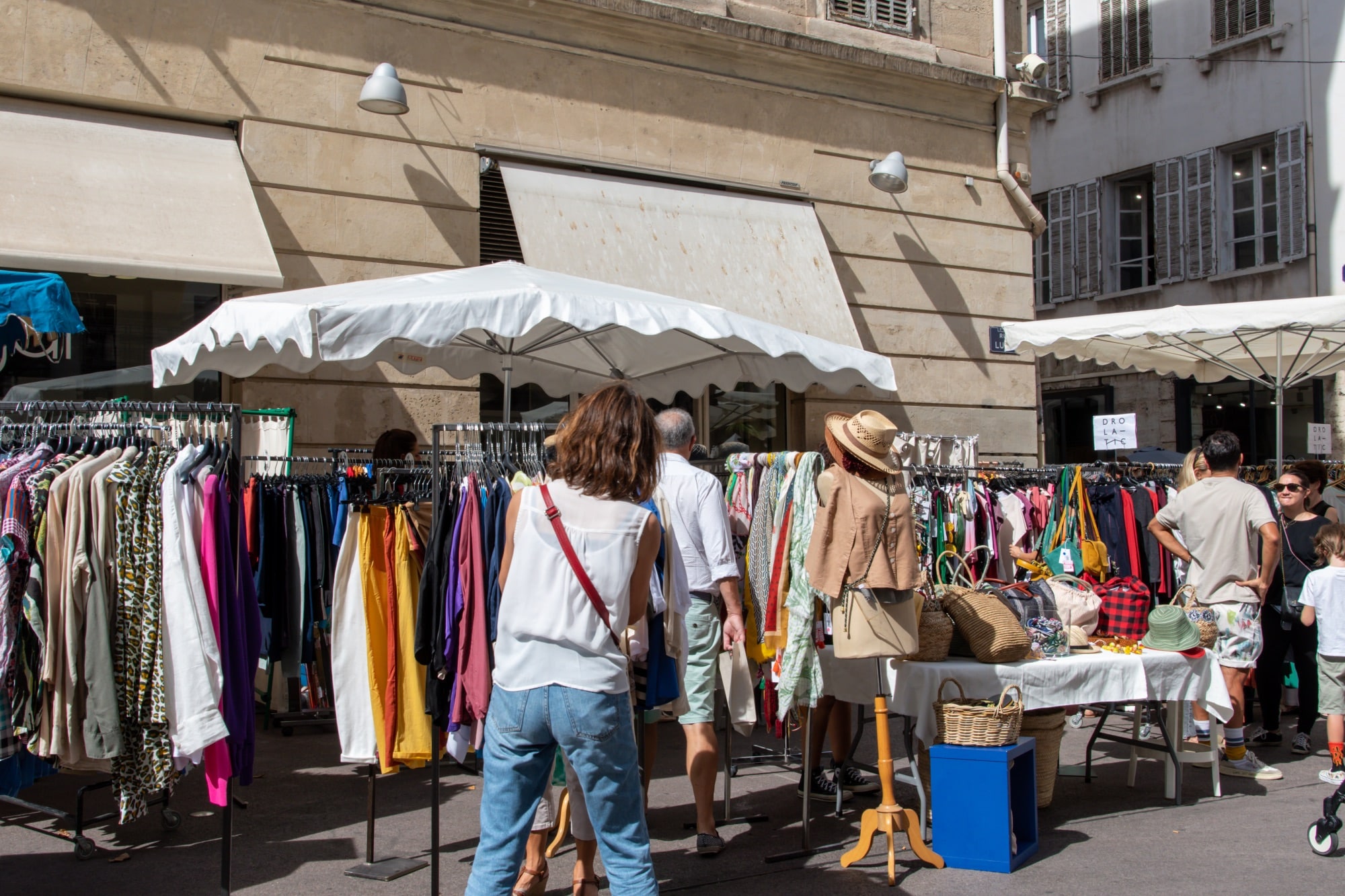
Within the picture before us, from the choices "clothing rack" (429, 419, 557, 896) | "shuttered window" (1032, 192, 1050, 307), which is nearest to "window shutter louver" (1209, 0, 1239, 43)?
"shuttered window" (1032, 192, 1050, 307)

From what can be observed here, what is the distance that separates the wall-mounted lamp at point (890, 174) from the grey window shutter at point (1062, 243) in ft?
32.7

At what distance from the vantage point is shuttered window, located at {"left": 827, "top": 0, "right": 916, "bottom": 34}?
11.8 metres

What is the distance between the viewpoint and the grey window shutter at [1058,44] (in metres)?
20.4

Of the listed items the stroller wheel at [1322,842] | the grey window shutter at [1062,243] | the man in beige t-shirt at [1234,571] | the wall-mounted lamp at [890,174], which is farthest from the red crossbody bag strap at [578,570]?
the grey window shutter at [1062,243]

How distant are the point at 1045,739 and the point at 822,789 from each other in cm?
116

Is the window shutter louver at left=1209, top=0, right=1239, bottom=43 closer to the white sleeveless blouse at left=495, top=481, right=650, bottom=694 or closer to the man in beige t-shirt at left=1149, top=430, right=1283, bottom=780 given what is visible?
the man in beige t-shirt at left=1149, top=430, right=1283, bottom=780

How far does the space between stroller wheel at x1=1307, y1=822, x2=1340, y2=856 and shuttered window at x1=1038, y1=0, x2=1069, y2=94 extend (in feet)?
57.6

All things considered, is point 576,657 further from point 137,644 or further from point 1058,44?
point 1058,44

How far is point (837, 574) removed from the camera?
190 inches

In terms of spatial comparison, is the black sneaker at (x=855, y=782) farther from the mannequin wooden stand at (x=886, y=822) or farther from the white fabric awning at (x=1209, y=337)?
the white fabric awning at (x=1209, y=337)

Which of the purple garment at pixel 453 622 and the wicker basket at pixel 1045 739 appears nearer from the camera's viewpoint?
the purple garment at pixel 453 622

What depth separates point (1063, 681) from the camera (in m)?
5.34

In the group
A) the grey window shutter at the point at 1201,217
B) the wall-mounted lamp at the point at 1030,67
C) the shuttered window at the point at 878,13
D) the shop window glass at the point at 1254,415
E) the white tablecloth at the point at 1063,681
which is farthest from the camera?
the grey window shutter at the point at 1201,217

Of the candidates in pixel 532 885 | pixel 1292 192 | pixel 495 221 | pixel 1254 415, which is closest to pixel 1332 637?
pixel 532 885
